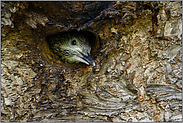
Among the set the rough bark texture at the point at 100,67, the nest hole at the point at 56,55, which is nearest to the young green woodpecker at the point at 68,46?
the nest hole at the point at 56,55

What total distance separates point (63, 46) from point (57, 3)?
2.32 ft

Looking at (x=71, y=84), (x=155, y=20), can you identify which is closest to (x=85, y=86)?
(x=71, y=84)

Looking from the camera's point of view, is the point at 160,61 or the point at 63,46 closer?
the point at 160,61

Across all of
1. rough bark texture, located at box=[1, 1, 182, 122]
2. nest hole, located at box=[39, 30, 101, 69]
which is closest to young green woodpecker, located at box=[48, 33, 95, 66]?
nest hole, located at box=[39, 30, 101, 69]

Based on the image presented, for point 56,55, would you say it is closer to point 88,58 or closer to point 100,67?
point 88,58

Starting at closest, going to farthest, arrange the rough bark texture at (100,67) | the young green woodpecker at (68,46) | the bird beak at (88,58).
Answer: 1. the rough bark texture at (100,67)
2. the bird beak at (88,58)
3. the young green woodpecker at (68,46)

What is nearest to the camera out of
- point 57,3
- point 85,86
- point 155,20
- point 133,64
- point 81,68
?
point 57,3

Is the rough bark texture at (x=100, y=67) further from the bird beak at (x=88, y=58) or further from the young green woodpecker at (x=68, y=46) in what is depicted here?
the young green woodpecker at (x=68, y=46)

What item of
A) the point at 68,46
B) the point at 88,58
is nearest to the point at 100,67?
the point at 88,58

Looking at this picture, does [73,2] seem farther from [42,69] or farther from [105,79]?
[105,79]

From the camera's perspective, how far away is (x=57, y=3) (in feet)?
4.32

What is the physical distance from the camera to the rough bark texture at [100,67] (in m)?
1.34

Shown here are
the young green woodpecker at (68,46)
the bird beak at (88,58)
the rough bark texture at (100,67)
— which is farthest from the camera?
the young green woodpecker at (68,46)

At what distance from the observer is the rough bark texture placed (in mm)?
1340
